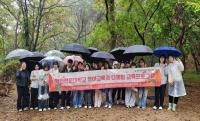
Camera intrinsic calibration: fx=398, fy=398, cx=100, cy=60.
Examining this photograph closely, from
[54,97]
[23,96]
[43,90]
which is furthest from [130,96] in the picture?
[23,96]

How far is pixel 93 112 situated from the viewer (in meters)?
13.6

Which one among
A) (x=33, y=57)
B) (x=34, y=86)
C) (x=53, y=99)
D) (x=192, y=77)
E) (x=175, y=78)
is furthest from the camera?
(x=192, y=77)

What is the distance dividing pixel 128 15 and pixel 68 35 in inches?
919

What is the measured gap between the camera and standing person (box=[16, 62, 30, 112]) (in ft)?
46.4

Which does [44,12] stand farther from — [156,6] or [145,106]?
[145,106]

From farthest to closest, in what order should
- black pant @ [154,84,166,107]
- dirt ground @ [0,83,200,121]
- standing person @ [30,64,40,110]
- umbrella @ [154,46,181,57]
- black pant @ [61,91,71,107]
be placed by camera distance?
black pant @ [61,91,71,107] < standing person @ [30,64,40,110] < black pant @ [154,84,166,107] < umbrella @ [154,46,181,57] < dirt ground @ [0,83,200,121]

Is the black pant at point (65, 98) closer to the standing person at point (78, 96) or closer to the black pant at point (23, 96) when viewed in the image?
the standing person at point (78, 96)

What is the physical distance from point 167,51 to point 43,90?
4606 mm

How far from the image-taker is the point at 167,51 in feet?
45.5

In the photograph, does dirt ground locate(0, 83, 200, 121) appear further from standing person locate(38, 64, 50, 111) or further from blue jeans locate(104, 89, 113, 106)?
standing person locate(38, 64, 50, 111)

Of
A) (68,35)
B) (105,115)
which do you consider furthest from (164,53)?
(68,35)

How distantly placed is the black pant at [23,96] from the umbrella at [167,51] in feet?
15.9

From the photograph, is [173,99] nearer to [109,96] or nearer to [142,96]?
[142,96]

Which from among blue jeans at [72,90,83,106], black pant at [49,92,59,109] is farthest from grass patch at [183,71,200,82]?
black pant at [49,92,59,109]
